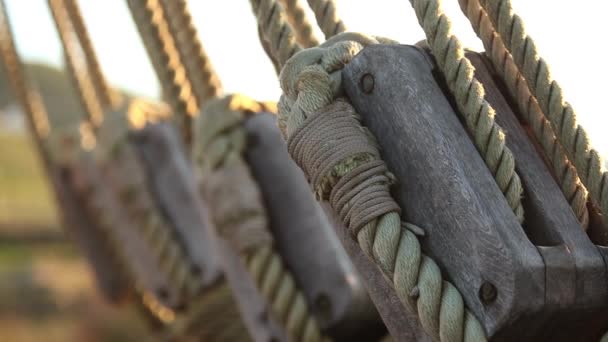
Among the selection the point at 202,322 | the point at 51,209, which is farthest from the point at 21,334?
the point at 202,322

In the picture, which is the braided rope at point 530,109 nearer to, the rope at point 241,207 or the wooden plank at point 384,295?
the wooden plank at point 384,295

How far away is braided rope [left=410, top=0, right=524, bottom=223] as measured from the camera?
108 centimetres

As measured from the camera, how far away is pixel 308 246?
5.49ft

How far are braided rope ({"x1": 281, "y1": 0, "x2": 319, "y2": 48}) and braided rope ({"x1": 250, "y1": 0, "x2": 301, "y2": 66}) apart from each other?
193mm

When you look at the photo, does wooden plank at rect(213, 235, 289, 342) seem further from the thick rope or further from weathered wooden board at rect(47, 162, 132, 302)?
weathered wooden board at rect(47, 162, 132, 302)

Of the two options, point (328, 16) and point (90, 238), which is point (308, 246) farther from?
point (90, 238)

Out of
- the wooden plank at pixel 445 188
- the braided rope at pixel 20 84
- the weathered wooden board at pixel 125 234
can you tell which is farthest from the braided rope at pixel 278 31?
the braided rope at pixel 20 84

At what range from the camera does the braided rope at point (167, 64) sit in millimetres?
1782

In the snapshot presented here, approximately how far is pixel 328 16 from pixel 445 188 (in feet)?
1.07

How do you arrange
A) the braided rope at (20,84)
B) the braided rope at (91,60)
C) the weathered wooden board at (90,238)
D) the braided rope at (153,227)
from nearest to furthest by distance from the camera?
the braided rope at (153,227) < the braided rope at (91,60) < the braided rope at (20,84) < the weathered wooden board at (90,238)

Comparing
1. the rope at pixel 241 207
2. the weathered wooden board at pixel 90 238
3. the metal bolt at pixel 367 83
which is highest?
the metal bolt at pixel 367 83

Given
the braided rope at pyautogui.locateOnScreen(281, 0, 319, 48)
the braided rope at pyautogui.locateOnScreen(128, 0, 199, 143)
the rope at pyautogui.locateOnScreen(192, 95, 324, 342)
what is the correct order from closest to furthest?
1. the braided rope at pyautogui.locateOnScreen(281, 0, 319, 48)
2. the rope at pyautogui.locateOnScreen(192, 95, 324, 342)
3. the braided rope at pyautogui.locateOnScreen(128, 0, 199, 143)

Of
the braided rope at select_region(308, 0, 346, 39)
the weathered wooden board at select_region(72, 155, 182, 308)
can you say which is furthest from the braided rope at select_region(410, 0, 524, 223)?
the weathered wooden board at select_region(72, 155, 182, 308)

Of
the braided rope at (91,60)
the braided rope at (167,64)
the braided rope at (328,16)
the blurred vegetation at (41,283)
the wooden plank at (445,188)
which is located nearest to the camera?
the wooden plank at (445,188)
